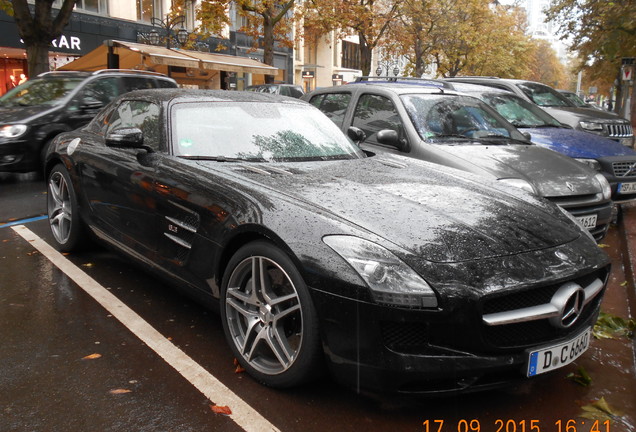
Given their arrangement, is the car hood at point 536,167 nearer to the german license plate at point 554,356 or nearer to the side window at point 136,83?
the german license plate at point 554,356

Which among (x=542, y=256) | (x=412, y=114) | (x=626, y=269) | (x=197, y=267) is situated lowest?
(x=626, y=269)

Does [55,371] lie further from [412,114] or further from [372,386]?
[412,114]

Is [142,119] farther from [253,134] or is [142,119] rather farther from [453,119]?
[453,119]

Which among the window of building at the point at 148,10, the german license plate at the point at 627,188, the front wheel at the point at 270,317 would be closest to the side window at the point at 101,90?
the front wheel at the point at 270,317

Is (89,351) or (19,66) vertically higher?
(19,66)

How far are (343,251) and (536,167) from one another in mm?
3781

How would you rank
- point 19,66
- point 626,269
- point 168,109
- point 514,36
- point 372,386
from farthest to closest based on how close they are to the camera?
point 514,36 < point 19,66 < point 626,269 < point 168,109 < point 372,386

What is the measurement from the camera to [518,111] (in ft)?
27.3

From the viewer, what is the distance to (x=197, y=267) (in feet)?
11.2

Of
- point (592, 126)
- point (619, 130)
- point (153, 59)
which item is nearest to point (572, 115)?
point (592, 126)

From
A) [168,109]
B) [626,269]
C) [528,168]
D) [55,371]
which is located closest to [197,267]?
[55,371]

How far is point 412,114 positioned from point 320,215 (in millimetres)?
3750

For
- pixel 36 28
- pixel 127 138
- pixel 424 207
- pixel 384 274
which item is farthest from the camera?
pixel 36 28

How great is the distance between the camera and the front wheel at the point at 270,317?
2725 mm
